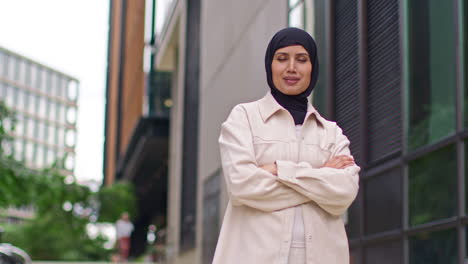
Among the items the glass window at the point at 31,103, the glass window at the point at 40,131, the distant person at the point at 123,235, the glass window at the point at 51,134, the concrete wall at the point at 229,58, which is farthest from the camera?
the glass window at the point at 51,134

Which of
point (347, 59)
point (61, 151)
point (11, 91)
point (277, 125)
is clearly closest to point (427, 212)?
point (347, 59)

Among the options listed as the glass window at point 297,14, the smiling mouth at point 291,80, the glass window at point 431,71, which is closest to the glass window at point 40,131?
the glass window at point 297,14

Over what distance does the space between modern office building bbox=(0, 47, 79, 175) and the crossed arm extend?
126888mm

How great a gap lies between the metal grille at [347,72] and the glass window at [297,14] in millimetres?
538

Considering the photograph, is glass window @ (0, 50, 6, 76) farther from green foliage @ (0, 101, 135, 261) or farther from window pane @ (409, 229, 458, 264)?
window pane @ (409, 229, 458, 264)

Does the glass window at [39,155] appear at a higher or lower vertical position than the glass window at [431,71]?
higher

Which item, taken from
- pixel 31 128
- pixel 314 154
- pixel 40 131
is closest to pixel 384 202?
pixel 314 154

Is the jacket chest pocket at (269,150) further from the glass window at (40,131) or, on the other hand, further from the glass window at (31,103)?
the glass window at (40,131)

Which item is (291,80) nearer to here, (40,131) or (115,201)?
(115,201)

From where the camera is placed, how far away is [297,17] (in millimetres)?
9289

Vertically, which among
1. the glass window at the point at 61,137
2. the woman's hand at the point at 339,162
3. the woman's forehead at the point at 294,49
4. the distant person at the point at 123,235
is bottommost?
the distant person at the point at 123,235

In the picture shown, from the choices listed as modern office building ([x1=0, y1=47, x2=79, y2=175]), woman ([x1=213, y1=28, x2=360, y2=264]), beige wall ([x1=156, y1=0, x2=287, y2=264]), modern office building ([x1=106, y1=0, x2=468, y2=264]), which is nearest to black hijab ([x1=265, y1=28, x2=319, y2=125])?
woman ([x1=213, y1=28, x2=360, y2=264])

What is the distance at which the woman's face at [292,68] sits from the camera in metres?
3.55

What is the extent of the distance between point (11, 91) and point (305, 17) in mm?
127041
